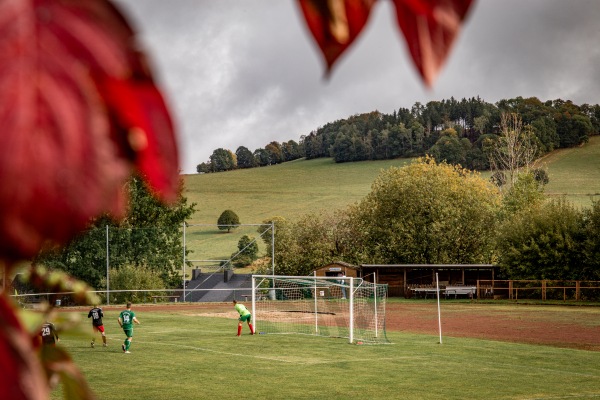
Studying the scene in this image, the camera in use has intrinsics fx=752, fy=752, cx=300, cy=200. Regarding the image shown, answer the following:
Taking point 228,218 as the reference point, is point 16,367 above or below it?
below

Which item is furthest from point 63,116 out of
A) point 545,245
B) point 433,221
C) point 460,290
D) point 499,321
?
point 433,221

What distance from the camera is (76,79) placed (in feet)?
0.80

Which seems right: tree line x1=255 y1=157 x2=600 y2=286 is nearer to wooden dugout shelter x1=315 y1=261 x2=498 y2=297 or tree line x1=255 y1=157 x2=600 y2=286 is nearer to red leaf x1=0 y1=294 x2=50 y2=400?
wooden dugout shelter x1=315 y1=261 x2=498 y2=297

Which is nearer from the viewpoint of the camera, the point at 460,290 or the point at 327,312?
the point at 327,312

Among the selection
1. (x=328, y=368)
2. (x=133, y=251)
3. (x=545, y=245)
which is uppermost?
(x=133, y=251)

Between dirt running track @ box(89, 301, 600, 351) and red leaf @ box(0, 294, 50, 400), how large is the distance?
2889cm

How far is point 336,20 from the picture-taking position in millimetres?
300

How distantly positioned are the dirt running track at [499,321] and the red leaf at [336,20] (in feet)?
94.6

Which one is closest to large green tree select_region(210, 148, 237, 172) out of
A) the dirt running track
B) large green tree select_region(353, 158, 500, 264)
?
the dirt running track

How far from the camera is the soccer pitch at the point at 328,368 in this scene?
1820cm

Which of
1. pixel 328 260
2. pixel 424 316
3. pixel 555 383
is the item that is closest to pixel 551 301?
pixel 424 316

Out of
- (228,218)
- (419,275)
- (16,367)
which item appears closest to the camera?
(16,367)

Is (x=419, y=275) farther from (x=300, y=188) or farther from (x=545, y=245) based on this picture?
(x=300, y=188)

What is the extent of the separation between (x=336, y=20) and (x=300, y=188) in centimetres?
10440
